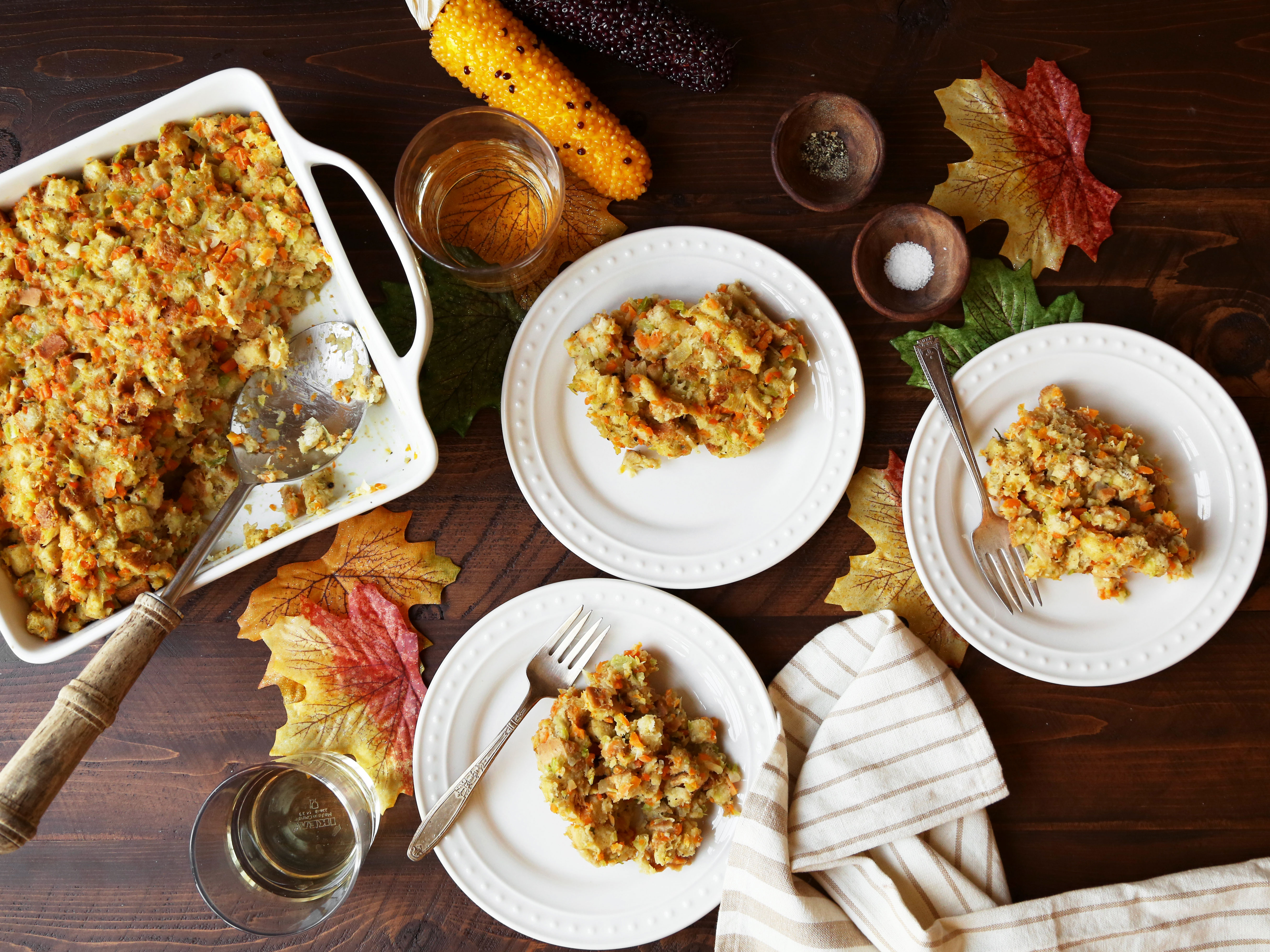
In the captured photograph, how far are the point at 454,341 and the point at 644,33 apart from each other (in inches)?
39.1

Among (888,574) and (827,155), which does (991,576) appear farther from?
(827,155)

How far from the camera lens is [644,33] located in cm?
209

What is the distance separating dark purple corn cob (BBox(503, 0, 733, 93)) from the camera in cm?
207

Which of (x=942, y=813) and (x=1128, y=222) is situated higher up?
(x=1128, y=222)

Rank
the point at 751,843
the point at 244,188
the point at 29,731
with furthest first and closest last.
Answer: the point at 29,731
the point at 751,843
the point at 244,188

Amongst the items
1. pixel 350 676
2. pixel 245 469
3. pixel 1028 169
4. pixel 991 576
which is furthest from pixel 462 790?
pixel 1028 169

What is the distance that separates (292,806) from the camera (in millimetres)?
2299

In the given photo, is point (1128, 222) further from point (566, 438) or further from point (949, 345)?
point (566, 438)

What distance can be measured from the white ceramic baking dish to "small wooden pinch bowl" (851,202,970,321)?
123cm

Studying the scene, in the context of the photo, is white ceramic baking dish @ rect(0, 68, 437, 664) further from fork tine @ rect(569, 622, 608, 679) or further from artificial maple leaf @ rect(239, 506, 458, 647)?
fork tine @ rect(569, 622, 608, 679)

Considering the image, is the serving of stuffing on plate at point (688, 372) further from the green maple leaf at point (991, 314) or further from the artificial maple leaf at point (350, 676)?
the artificial maple leaf at point (350, 676)

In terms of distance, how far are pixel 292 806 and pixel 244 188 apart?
177 centimetres

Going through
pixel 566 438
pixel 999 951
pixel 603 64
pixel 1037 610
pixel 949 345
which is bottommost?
pixel 999 951

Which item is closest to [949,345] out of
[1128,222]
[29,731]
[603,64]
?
[1128,222]
